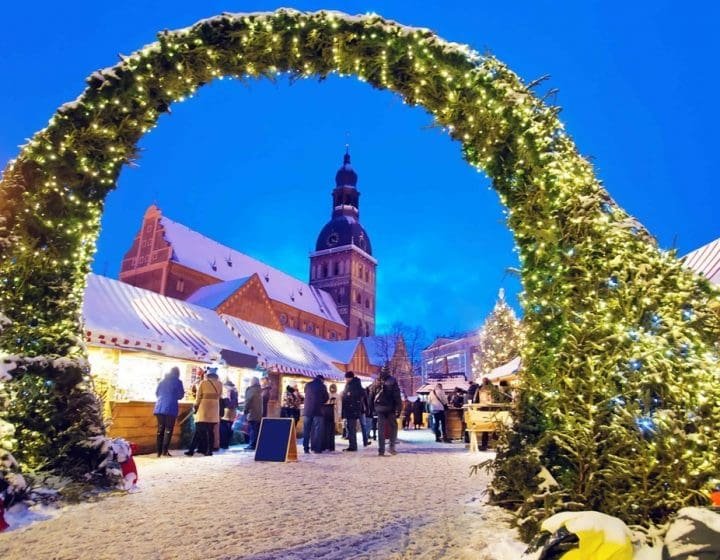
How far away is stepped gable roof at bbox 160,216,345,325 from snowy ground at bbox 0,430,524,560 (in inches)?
1310

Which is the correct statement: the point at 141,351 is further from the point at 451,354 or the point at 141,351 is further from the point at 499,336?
the point at 451,354

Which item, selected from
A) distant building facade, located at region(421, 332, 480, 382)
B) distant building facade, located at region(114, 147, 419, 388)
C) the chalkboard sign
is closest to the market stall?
the chalkboard sign

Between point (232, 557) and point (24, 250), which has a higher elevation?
point (24, 250)

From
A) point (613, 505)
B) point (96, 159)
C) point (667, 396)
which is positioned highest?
point (96, 159)

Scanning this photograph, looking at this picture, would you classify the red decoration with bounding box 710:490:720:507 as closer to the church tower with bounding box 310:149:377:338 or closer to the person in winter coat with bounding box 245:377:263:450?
the person in winter coat with bounding box 245:377:263:450

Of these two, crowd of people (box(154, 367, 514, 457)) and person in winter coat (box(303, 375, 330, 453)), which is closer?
crowd of people (box(154, 367, 514, 457))

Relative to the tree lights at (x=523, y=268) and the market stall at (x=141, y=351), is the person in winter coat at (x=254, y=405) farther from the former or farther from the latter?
the tree lights at (x=523, y=268)

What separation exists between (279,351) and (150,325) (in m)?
7.47

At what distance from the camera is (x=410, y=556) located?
12.0 ft

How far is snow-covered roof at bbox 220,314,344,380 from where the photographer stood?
1970 centimetres

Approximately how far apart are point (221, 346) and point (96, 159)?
11.7m

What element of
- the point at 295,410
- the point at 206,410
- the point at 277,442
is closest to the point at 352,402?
the point at 295,410

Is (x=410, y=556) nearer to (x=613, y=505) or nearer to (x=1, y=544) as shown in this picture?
(x=613, y=505)

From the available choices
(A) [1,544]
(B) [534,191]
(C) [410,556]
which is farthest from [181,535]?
(B) [534,191]
